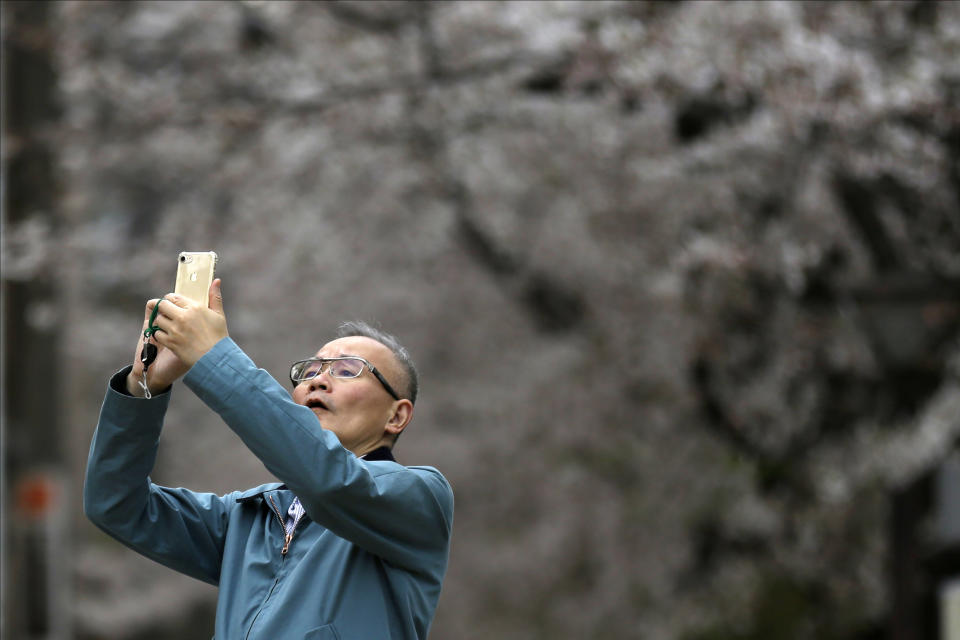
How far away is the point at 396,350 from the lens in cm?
270

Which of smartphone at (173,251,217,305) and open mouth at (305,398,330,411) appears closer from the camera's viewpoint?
smartphone at (173,251,217,305)

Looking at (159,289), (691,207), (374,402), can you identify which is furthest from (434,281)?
(374,402)

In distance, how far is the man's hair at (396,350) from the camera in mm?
2684

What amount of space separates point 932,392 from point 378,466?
19.6ft

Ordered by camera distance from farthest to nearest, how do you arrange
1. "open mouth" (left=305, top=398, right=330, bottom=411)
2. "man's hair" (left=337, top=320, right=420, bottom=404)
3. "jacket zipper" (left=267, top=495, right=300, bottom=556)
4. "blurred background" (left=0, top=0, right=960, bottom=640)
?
"blurred background" (left=0, top=0, right=960, bottom=640)
"man's hair" (left=337, top=320, right=420, bottom=404)
"open mouth" (left=305, top=398, right=330, bottom=411)
"jacket zipper" (left=267, top=495, right=300, bottom=556)

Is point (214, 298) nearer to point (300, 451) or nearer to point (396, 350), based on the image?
point (300, 451)

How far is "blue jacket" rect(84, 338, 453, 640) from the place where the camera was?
7.24 ft

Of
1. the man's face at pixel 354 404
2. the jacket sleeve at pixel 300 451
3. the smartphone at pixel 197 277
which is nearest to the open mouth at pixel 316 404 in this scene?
the man's face at pixel 354 404

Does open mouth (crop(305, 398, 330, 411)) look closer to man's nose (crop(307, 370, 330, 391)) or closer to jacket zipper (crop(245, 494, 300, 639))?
man's nose (crop(307, 370, 330, 391))

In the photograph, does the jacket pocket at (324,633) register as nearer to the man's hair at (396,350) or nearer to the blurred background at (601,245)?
the man's hair at (396,350)

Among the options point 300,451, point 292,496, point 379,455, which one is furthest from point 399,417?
point 300,451

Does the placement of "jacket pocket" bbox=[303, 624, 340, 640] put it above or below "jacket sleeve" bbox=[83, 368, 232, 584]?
below

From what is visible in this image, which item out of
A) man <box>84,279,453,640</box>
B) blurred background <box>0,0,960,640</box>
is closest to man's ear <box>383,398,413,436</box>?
man <box>84,279,453,640</box>

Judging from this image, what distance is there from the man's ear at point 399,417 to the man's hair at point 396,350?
0.06ft
